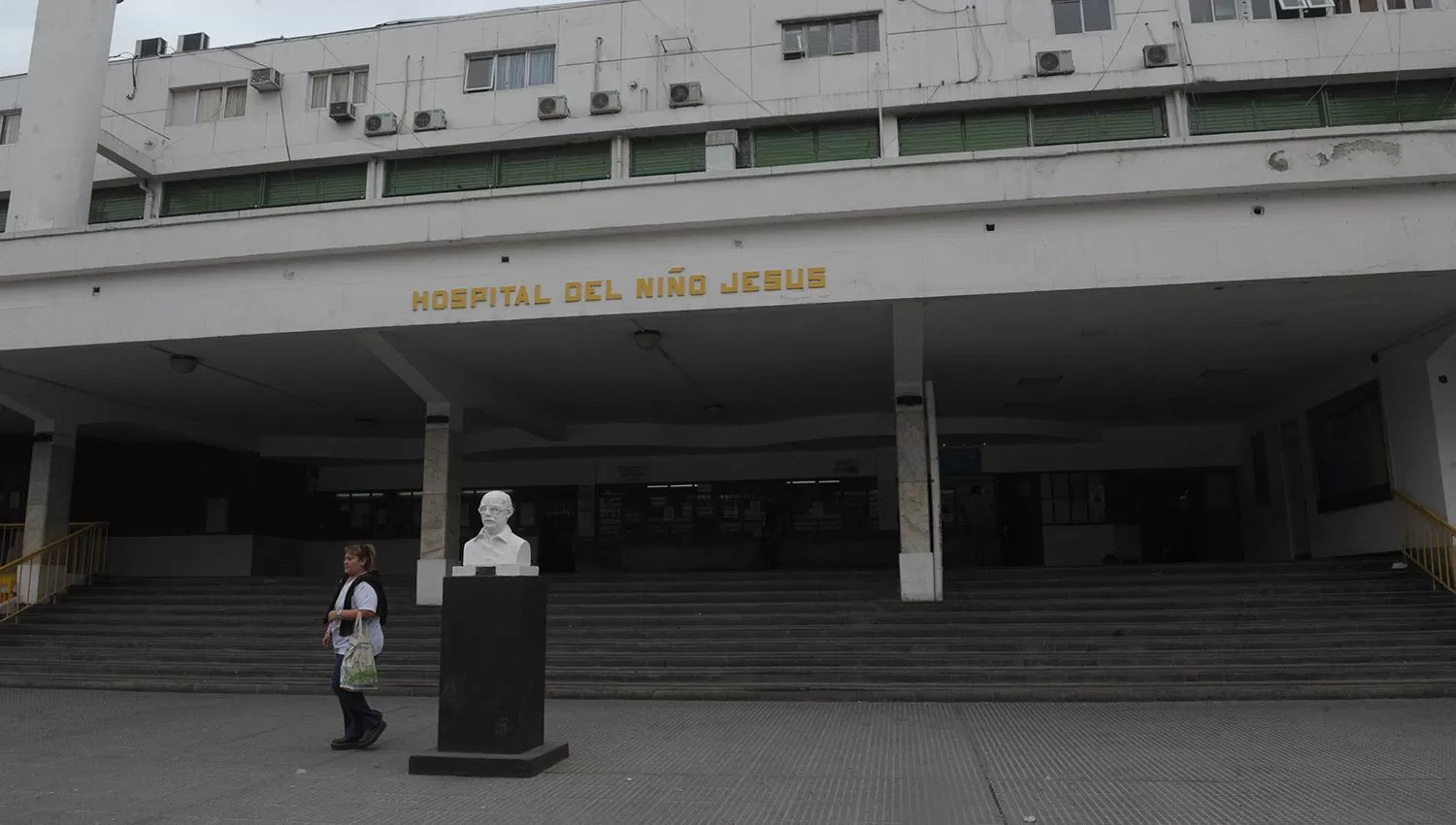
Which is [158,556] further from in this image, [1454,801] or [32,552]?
[1454,801]

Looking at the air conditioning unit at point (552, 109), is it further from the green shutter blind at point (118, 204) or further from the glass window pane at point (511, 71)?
the green shutter blind at point (118, 204)

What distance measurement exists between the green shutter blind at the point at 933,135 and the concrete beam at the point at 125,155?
14463 mm

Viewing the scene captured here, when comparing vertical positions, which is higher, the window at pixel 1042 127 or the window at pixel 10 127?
the window at pixel 10 127

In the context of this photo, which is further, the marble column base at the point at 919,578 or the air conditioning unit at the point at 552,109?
the air conditioning unit at the point at 552,109

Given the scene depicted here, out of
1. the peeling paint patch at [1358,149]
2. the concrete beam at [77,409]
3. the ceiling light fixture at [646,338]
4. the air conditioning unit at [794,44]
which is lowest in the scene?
the concrete beam at [77,409]

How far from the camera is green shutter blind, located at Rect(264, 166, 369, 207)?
62.7 feet

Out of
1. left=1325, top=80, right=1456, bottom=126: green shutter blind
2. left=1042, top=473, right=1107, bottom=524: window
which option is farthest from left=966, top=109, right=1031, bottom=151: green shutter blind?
left=1042, top=473, right=1107, bottom=524: window

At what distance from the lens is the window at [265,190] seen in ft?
63.0

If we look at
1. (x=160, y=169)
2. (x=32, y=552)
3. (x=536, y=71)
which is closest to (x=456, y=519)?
(x=32, y=552)

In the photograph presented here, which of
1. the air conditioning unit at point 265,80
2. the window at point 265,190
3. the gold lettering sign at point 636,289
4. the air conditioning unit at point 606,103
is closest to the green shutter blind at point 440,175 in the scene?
the window at point 265,190

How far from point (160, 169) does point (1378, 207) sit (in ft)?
67.0

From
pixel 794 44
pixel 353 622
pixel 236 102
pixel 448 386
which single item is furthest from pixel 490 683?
pixel 236 102

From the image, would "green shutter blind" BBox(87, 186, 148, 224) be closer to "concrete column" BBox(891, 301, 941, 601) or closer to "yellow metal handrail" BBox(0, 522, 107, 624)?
"yellow metal handrail" BBox(0, 522, 107, 624)

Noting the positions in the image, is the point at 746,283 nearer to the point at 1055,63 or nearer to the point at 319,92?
the point at 1055,63
